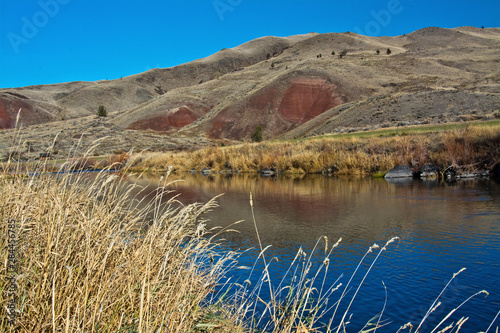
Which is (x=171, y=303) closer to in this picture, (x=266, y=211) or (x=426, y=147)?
(x=266, y=211)

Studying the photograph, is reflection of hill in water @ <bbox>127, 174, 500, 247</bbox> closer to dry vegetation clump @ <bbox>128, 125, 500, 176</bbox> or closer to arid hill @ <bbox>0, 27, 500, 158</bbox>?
dry vegetation clump @ <bbox>128, 125, 500, 176</bbox>

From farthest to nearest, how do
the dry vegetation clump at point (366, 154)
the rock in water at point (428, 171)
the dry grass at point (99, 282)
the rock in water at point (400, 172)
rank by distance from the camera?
the rock in water at point (400, 172) < the rock in water at point (428, 171) < the dry vegetation clump at point (366, 154) < the dry grass at point (99, 282)

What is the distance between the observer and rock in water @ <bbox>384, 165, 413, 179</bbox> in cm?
2333

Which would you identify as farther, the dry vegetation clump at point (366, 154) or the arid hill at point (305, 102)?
the arid hill at point (305, 102)

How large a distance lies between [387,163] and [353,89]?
164 ft

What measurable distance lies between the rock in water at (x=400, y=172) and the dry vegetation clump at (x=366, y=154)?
0.78 meters

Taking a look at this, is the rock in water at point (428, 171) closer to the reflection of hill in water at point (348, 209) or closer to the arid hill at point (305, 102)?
the reflection of hill in water at point (348, 209)

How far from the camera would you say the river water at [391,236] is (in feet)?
20.3

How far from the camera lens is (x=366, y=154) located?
26.2m

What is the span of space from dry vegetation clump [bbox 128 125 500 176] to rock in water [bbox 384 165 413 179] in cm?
78

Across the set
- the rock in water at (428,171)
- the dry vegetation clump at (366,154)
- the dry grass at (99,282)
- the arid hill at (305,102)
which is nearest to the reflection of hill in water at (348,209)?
the rock in water at (428,171)

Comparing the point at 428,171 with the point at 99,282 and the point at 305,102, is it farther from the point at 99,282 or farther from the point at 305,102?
the point at 305,102

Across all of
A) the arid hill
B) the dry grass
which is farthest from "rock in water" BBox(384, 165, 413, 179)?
the dry grass

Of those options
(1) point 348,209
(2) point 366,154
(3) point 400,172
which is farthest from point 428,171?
(1) point 348,209
